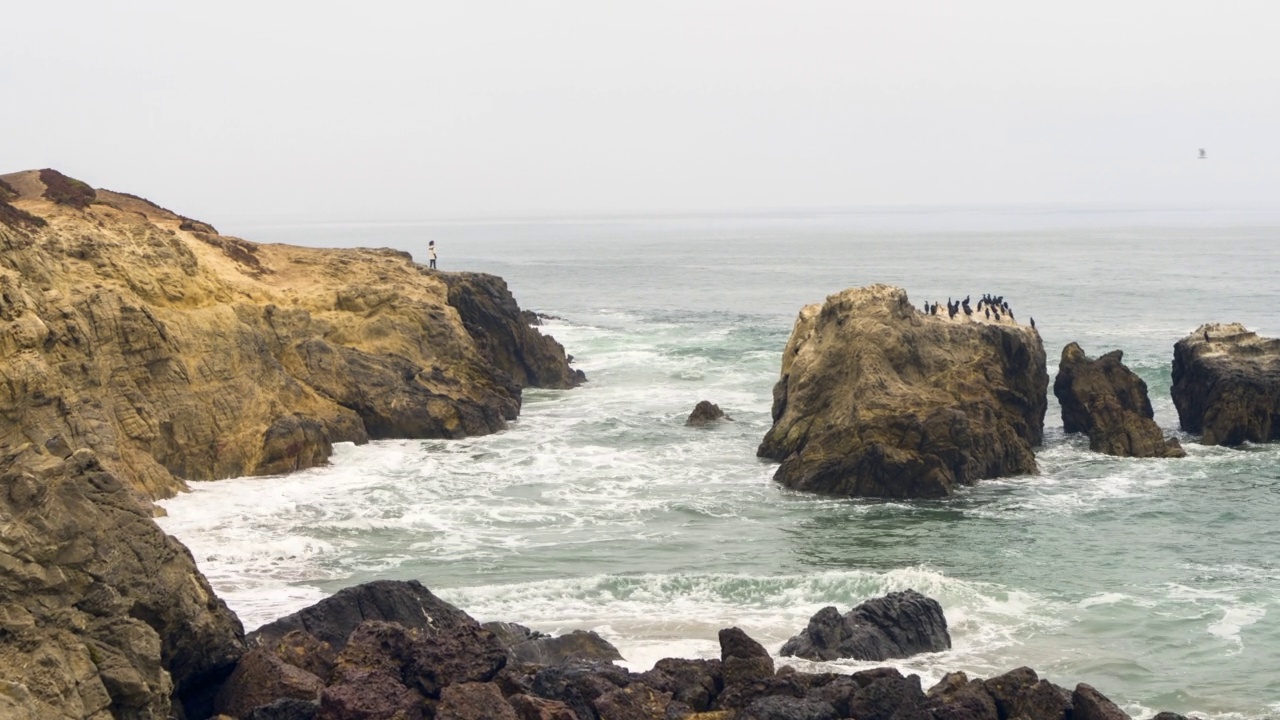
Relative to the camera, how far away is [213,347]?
1253 inches

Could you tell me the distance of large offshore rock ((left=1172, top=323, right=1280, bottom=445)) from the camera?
115 ft

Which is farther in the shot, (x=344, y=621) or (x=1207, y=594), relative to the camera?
(x=1207, y=594)

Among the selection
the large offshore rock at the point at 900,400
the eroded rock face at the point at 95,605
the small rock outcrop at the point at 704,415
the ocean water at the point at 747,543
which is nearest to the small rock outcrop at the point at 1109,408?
the ocean water at the point at 747,543

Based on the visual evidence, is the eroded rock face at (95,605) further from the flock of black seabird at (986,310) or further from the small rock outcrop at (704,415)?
the flock of black seabird at (986,310)

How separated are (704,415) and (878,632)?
65.3 ft

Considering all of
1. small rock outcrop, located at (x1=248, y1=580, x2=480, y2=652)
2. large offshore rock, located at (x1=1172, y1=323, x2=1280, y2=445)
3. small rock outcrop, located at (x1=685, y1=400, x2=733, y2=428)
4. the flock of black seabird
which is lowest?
small rock outcrop, located at (x1=685, y1=400, x2=733, y2=428)

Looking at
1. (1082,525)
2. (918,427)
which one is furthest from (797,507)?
(1082,525)

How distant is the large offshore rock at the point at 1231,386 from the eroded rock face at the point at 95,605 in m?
26.8

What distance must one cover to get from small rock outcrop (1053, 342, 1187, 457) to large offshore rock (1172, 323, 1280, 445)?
1.28 m

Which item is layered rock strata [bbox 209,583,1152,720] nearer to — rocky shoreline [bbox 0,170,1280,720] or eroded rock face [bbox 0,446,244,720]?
rocky shoreline [bbox 0,170,1280,720]

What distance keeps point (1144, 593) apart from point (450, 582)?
35.7ft

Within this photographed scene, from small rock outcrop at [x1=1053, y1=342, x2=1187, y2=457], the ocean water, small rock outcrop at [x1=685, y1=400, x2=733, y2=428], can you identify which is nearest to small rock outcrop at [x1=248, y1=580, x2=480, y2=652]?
the ocean water

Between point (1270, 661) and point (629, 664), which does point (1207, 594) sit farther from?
point (629, 664)

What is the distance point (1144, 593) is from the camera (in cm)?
2241
